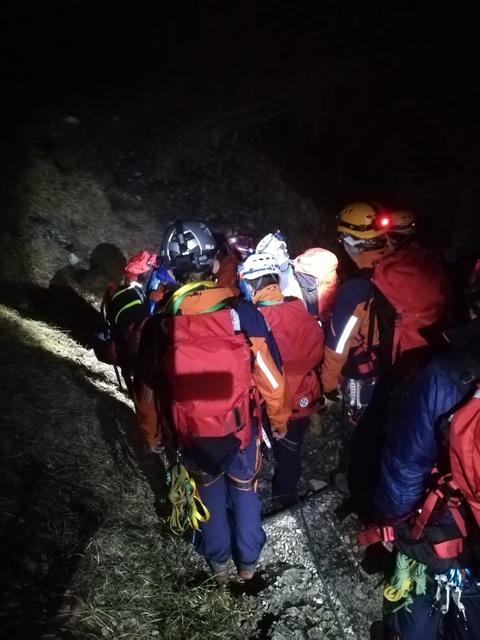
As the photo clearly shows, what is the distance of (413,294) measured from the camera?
3.29 meters

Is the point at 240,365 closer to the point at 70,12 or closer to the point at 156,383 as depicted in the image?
the point at 156,383

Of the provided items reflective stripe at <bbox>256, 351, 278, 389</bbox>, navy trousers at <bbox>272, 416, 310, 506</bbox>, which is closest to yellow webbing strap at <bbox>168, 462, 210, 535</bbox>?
reflective stripe at <bbox>256, 351, 278, 389</bbox>

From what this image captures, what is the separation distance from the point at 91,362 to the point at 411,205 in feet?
→ 25.8

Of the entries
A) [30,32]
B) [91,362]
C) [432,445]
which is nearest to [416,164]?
[91,362]

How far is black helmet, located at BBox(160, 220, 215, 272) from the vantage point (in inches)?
181

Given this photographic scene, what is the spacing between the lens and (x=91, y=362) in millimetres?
5246

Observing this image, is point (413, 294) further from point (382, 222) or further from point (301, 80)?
point (301, 80)

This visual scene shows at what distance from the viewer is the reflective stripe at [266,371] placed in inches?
125

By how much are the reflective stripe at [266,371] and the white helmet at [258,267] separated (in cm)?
81

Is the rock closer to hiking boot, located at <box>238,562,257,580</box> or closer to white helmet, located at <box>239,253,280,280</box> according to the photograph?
hiking boot, located at <box>238,562,257,580</box>

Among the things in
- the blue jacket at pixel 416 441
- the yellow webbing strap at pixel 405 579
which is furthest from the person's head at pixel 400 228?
the yellow webbing strap at pixel 405 579

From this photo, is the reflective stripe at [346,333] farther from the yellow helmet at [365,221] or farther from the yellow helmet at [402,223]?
the yellow helmet at [402,223]

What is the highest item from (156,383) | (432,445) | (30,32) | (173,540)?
(30,32)

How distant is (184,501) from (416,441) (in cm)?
194
